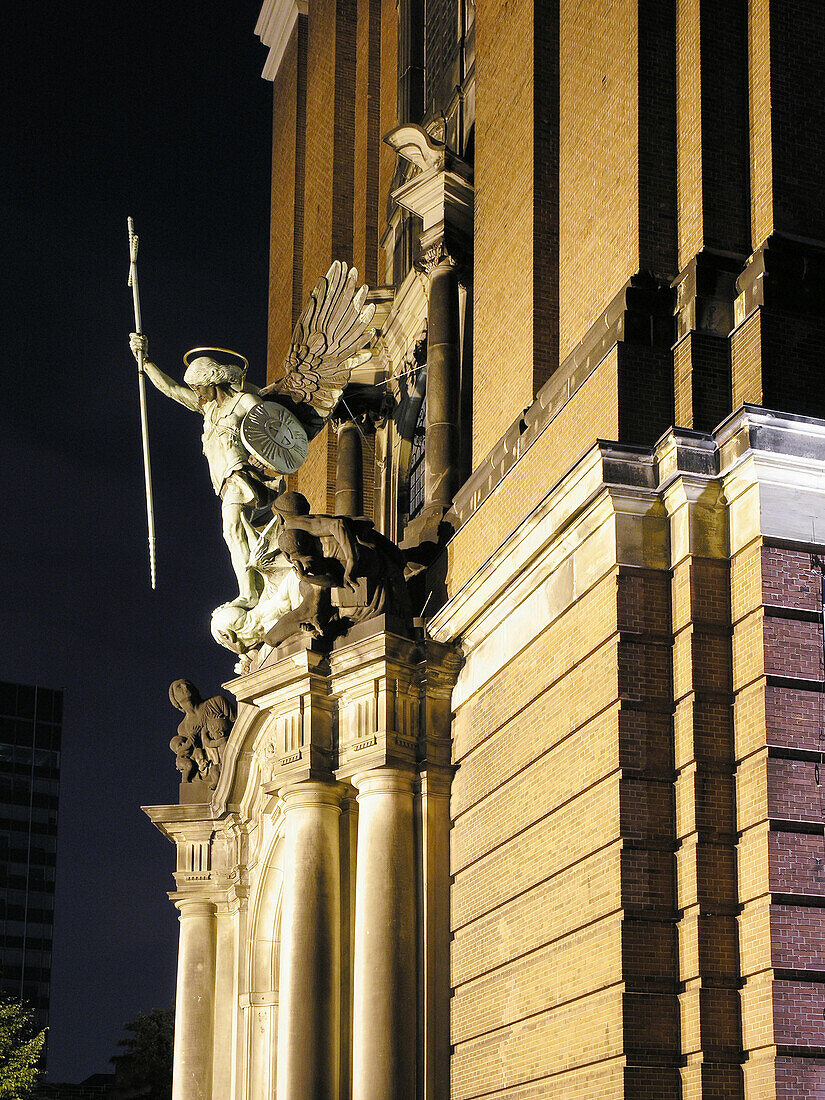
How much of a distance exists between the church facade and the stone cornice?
1176 centimetres

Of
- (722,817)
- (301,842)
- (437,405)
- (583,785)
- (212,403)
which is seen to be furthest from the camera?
(212,403)

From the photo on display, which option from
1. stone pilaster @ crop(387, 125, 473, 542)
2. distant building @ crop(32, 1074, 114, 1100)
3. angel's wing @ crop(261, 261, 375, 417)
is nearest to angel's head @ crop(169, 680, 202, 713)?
angel's wing @ crop(261, 261, 375, 417)

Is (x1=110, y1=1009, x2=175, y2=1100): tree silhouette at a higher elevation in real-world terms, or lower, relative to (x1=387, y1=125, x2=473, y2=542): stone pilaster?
lower

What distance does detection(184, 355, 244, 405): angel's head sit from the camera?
24.0m

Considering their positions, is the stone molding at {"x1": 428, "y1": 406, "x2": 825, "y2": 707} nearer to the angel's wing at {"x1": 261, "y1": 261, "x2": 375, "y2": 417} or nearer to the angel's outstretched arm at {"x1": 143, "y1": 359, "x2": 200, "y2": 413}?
the angel's wing at {"x1": 261, "y1": 261, "x2": 375, "y2": 417}

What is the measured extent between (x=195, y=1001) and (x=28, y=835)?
94.3 metres

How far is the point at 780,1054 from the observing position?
1256cm

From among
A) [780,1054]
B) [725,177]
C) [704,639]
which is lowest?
[780,1054]

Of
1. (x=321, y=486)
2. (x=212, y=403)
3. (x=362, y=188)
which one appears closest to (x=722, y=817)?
(x=212, y=403)

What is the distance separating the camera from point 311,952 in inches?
771

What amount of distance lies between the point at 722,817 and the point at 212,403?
41.1 ft

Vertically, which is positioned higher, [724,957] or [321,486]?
[321,486]

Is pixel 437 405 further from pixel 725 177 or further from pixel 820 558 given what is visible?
pixel 820 558

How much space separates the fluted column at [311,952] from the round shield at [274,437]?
18.1ft
